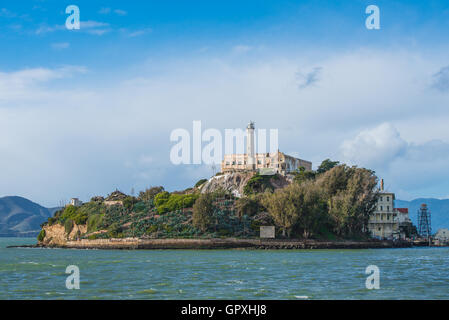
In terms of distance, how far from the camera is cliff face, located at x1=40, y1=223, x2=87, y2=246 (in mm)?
108556

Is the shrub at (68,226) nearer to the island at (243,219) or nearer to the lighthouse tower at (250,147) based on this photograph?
the island at (243,219)

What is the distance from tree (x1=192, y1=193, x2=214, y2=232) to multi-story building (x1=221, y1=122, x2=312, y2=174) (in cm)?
3758

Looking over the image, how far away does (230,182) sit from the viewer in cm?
12231

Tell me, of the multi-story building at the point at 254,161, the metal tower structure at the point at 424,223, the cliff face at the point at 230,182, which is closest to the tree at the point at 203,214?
the cliff face at the point at 230,182

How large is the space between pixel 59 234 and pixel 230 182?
39.7 m

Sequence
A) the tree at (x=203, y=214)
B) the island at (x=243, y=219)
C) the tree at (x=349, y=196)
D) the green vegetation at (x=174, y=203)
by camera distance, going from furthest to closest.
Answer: the green vegetation at (x=174, y=203), the tree at (x=349, y=196), the tree at (x=203, y=214), the island at (x=243, y=219)

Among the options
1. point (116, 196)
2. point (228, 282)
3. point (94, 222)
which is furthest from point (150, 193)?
point (228, 282)

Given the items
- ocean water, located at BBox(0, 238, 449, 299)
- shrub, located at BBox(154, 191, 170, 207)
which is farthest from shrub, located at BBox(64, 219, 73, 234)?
ocean water, located at BBox(0, 238, 449, 299)

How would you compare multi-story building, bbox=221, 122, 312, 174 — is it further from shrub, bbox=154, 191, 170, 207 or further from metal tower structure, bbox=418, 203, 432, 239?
metal tower structure, bbox=418, 203, 432, 239

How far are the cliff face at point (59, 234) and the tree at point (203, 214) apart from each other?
92.6 feet

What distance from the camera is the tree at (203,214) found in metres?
90.6

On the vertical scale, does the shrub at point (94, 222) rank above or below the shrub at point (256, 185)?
below

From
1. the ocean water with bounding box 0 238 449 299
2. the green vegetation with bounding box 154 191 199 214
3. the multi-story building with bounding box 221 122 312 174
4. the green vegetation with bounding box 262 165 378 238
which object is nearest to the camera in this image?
the ocean water with bounding box 0 238 449 299
